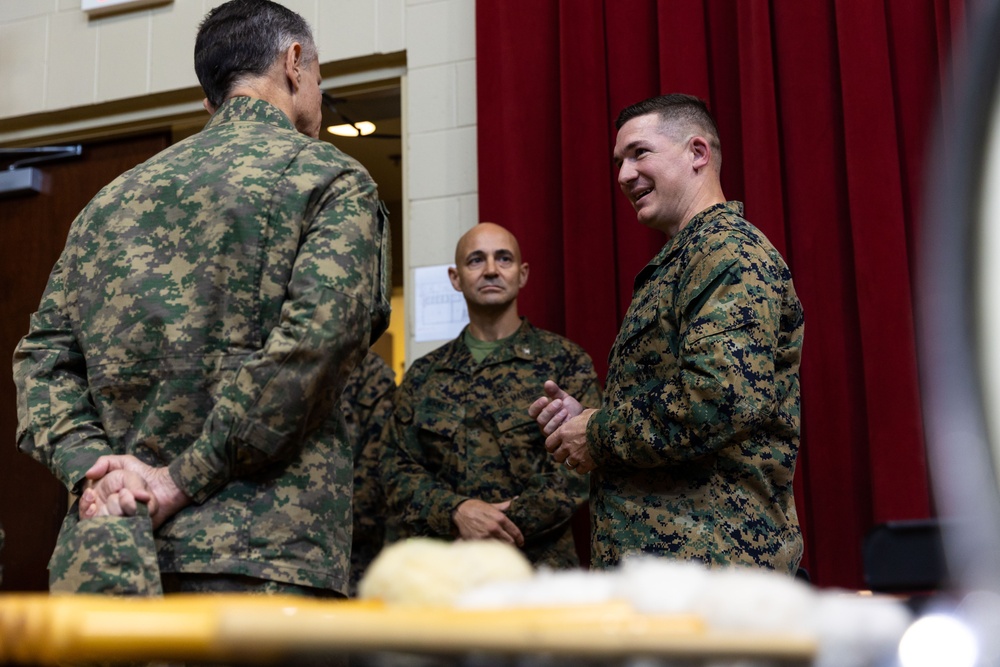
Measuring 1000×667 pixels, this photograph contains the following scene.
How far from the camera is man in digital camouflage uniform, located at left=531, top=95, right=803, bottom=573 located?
1.68 metres

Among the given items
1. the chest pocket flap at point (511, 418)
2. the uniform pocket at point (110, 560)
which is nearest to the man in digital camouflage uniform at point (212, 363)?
the uniform pocket at point (110, 560)

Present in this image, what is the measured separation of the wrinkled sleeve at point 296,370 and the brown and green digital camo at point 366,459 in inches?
60.2

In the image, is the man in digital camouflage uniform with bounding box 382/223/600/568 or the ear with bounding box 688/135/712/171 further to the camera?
the man in digital camouflage uniform with bounding box 382/223/600/568

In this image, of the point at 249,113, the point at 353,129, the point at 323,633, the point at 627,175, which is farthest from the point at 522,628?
the point at 353,129

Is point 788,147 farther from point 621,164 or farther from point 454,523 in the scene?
point 454,523

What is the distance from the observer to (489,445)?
9.05 feet

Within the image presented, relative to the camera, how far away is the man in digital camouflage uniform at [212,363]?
4.57ft

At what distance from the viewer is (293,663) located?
21.7 inches

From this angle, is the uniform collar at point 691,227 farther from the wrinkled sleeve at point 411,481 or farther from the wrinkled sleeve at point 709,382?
the wrinkled sleeve at point 411,481

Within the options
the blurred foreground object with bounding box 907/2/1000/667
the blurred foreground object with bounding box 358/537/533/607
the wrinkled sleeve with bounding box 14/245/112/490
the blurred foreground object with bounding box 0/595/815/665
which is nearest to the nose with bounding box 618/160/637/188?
the wrinkled sleeve with bounding box 14/245/112/490

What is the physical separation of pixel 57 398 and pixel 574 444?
2.85 feet

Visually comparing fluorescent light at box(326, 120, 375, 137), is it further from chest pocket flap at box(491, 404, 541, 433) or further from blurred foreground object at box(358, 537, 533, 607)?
blurred foreground object at box(358, 537, 533, 607)

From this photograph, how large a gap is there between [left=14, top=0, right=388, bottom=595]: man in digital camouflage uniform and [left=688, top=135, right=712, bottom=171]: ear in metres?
0.81

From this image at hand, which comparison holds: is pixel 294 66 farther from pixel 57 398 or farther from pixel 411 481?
pixel 411 481
